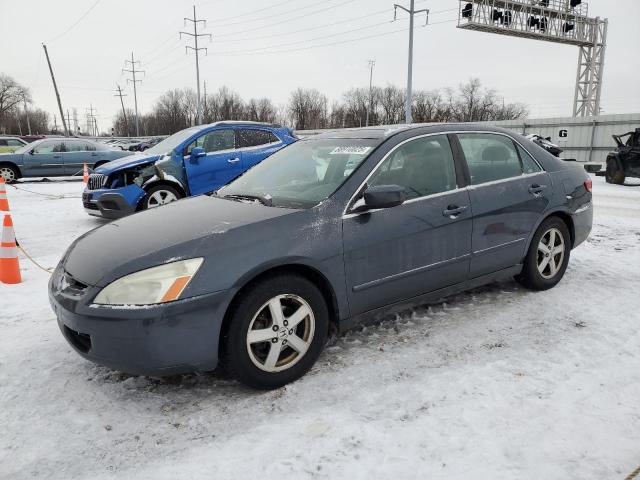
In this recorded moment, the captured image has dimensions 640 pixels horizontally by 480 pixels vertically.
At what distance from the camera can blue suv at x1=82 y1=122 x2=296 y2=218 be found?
803cm

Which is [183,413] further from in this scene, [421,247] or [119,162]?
[119,162]

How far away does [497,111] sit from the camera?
78.9m

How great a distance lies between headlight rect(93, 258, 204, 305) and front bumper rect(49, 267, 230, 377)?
4 centimetres

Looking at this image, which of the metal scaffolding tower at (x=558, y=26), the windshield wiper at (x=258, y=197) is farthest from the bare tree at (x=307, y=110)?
the windshield wiper at (x=258, y=197)

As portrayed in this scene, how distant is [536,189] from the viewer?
430 cm

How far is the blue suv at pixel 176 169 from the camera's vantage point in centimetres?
803

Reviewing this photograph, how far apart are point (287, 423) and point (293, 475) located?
41 cm

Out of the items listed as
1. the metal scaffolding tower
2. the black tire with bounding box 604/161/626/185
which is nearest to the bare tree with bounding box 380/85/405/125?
the metal scaffolding tower

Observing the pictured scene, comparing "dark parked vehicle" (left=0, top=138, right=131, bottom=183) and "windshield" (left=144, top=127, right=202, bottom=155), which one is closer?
"windshield" (left=144, top=127, right=202, bottom=155)

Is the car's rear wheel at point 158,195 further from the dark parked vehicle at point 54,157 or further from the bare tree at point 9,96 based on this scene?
the bare tree at point 9,96

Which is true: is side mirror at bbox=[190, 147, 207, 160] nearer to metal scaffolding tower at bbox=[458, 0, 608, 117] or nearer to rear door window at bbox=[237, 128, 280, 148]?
rear door window at bbox=[237, 128, 280, 148]

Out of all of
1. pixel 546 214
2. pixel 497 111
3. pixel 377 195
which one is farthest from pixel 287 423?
pixel 497 111

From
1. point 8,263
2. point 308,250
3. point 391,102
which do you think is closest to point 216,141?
point 8,263

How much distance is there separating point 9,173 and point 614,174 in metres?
18.9
